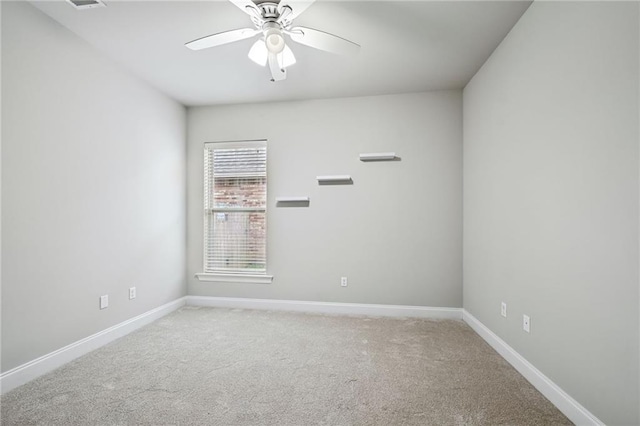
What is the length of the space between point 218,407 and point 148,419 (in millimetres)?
388

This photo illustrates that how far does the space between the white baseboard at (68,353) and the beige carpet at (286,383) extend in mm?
68

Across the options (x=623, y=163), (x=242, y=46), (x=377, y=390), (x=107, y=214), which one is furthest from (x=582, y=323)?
(x=107, y=214)

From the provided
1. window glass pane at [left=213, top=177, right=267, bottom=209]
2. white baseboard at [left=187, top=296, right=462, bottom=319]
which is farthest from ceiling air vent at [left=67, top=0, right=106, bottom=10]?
white baseboard at [left=187, top=296, right=462, bottom=319]

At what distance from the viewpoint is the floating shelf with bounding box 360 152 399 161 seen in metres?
3.81

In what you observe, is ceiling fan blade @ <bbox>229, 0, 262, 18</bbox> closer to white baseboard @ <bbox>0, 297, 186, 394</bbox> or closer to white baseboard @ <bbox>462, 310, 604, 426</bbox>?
white baseboard @ <bbox>0, 297, 186, 394</bbox>

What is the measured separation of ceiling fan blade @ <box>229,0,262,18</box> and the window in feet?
7.51

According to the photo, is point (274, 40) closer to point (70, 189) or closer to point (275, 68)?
point (275, 68)

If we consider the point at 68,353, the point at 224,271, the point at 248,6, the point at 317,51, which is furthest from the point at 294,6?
the point at 224,271

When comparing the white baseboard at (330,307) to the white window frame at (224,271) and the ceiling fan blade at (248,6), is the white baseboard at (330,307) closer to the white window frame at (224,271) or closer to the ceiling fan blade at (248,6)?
the white window frame at (224,271)

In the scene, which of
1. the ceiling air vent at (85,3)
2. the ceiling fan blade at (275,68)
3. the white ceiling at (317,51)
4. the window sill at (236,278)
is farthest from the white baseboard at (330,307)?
the ceiling air vent at (85,3)

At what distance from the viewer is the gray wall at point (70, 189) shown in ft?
7.36

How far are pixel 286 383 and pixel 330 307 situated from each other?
70.6 inches

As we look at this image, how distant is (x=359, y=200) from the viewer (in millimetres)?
4020

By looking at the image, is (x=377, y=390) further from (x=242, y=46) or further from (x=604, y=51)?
(x=242, y=46)
